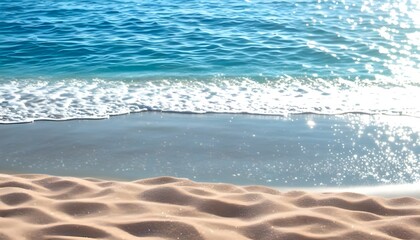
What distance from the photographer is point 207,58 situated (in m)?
10.2

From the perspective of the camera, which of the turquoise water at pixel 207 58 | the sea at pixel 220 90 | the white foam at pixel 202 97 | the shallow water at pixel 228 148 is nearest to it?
the shallow water at pixel 228 148

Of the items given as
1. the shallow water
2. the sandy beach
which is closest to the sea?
the shallow water

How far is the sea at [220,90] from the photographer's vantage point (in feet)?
18.4

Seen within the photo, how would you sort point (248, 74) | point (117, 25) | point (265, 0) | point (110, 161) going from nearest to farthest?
point (110, 161) → point (248, 74) → point (117, 25) → point (265, 0)

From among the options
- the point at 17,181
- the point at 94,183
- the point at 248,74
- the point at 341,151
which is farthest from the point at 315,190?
the point at 248,74

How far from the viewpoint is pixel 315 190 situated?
497 cm

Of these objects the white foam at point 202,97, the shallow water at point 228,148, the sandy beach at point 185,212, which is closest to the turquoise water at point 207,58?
the white foam at point 202,97

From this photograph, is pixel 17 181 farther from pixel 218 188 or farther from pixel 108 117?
pixel 108 117

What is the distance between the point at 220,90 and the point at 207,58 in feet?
6.80

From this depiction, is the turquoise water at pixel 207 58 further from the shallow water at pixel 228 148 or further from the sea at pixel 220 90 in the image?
the shallow water at pixel 228 148

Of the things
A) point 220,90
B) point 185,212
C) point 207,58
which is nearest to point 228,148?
point 185,212

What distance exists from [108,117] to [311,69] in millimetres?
4015

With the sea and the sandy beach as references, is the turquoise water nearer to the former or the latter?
the sea

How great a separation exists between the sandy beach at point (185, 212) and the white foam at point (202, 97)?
2795mm
